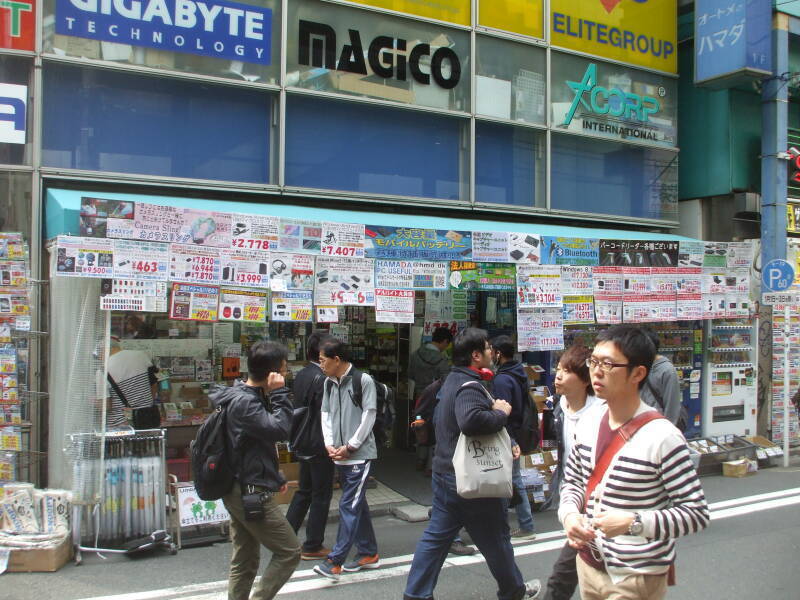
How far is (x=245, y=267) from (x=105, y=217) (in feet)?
4.32

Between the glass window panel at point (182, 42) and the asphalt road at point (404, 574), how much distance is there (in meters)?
5.22

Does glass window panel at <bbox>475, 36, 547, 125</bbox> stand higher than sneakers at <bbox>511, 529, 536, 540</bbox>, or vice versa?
glass window panel at <bbox>475, 36, 547, 125</bbox>

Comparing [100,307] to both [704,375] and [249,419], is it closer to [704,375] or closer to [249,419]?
[249,419]

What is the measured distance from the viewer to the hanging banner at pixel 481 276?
26.3 feet

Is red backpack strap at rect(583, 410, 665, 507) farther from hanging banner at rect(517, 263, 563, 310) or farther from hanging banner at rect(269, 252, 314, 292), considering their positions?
hanging banner at rect(517, 263, 563, 310)

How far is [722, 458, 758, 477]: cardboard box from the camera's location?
32.4ft

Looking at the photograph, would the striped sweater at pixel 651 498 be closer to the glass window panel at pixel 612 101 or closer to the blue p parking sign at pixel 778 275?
the blue p parking sign at pixel 778 275

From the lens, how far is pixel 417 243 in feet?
25.5

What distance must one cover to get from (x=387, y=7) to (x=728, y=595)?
25.6 ft

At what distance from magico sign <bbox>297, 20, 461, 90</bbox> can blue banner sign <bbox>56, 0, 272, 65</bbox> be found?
0.57 meters

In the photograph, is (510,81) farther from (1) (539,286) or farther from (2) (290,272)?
(2) (290,272)

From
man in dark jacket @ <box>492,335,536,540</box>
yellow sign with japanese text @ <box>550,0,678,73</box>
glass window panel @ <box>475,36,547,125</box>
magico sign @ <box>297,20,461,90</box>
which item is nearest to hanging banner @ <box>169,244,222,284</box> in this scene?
man in dark jacket @ <box>492,335,536,540</box>

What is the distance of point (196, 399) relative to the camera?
8477 mm

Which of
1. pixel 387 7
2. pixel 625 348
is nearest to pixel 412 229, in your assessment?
pixel 387 7
